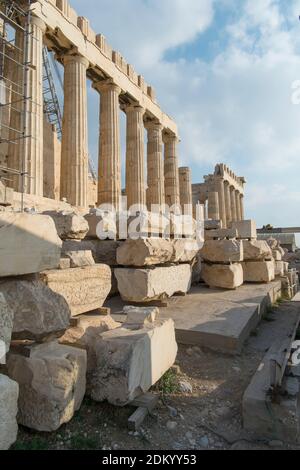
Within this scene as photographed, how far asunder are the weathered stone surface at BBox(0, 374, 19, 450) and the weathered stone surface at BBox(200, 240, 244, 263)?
577cm

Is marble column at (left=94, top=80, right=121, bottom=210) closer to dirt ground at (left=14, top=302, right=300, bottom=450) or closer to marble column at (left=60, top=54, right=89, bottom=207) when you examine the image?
marble column at (left=60, top=54, right=89, bottom=207)

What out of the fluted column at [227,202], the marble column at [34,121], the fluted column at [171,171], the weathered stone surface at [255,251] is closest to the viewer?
the weathered stone surface at [255,251]

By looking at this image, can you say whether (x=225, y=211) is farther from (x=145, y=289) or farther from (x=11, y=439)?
(x=11, y=439)

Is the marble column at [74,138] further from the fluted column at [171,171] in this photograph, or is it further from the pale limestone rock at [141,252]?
the fluted column at [171,171]

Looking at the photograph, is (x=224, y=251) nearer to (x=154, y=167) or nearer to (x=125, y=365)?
(x=125, y=365)

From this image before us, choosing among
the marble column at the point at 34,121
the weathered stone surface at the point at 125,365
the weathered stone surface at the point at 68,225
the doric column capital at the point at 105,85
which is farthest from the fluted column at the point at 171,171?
the weathered stone surface at the point at 125,365

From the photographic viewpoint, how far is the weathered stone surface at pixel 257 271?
8.18m

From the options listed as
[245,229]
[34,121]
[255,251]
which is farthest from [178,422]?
[34,121]

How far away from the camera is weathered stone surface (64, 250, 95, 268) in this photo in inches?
157

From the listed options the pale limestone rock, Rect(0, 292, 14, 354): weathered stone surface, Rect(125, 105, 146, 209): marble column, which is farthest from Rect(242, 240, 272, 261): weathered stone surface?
Rect(125, 105, 146, 209): marble column

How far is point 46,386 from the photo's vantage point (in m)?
2.38

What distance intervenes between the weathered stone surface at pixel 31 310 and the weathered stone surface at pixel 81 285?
28.1 inches

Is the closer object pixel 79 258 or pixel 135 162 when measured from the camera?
pixel 79 258

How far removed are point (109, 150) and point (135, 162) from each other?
232 cm
